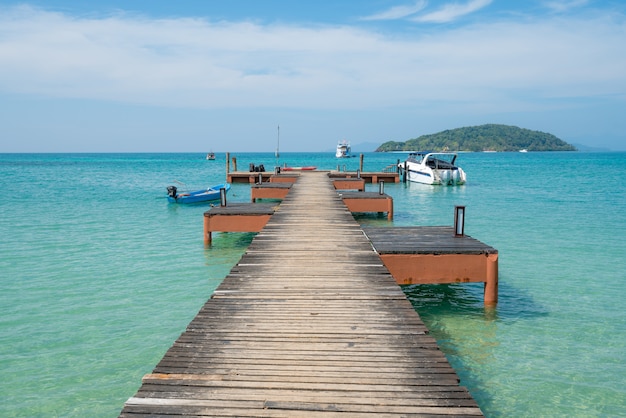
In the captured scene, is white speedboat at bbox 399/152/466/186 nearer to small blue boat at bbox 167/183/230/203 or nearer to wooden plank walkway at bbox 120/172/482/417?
small blue boat at bbox 167/183/230/203

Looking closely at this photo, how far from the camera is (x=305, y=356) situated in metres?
4.76

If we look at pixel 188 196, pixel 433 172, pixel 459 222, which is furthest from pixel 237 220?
pixel 433 172

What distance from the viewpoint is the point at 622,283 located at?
1118 centimetres

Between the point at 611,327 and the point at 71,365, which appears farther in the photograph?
the point at 611,327

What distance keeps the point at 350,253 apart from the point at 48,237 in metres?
13.1

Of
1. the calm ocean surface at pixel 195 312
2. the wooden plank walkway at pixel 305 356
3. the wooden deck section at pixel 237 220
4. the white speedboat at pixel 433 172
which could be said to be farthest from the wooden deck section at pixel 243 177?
the wooden plank walkway at pixel 305 356

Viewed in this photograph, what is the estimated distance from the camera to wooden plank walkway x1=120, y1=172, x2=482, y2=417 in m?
3.87

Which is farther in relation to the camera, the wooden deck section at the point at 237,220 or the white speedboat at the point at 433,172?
the white speedboat at the point at 433,172

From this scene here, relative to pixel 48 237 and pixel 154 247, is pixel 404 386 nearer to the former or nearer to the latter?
pixel 154 247

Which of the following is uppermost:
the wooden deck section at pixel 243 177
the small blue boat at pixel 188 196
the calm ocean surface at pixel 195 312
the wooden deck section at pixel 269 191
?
the wooden deck section at pixel 269 191

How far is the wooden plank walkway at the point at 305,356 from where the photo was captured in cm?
387

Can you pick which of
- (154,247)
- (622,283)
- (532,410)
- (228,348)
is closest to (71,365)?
(228,348)

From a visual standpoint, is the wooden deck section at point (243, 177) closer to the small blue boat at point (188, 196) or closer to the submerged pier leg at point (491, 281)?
the small blue boat at point (188, 196)

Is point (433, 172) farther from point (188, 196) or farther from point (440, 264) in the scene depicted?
point (440, 264)
